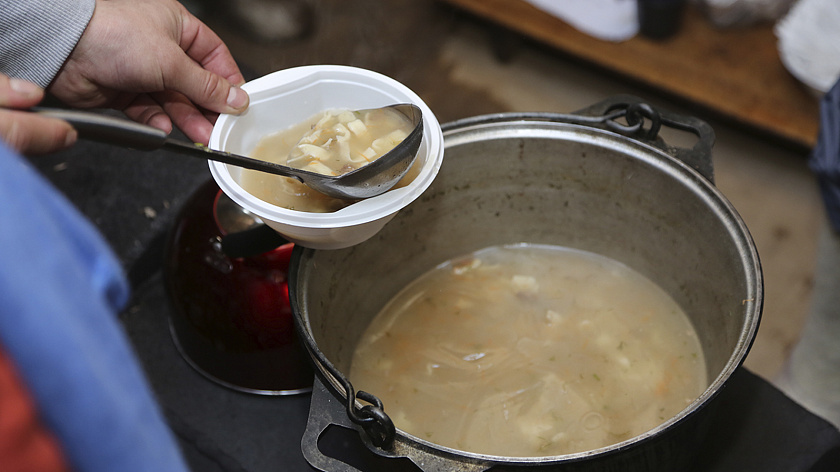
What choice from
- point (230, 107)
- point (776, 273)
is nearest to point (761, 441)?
point (230, 107)

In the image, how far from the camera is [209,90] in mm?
1019

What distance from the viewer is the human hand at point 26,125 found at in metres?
0.62

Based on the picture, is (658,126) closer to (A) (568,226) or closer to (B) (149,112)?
(A) (568,226)

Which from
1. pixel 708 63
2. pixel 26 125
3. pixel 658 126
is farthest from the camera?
pixel 708 63

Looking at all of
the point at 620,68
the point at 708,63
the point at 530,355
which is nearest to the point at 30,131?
the point at 530,355

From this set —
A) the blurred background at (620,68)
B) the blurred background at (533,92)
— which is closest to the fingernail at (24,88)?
the blurred background at (533,92)

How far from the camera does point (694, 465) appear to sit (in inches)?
42.3

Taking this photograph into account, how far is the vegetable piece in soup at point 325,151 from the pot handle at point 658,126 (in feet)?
1.21

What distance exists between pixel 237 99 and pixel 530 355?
2.13 feet

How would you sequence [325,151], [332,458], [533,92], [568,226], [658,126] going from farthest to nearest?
[533,92], [568,226], [658,126], [325,151], [332,458]

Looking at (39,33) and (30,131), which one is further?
(39,33)

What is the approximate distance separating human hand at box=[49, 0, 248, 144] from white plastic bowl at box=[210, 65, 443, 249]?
1.7 inches

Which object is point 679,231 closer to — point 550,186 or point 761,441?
point 550,186

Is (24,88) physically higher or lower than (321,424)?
higher
